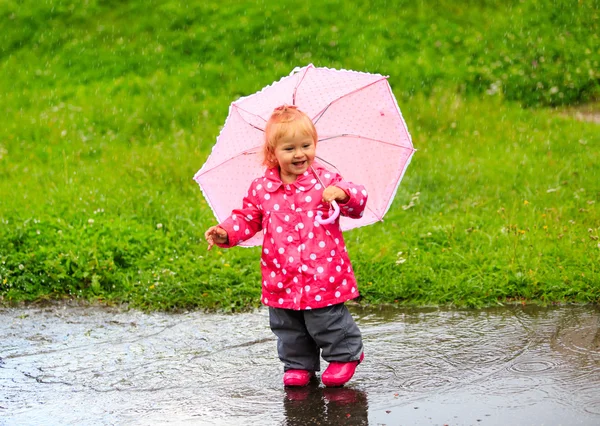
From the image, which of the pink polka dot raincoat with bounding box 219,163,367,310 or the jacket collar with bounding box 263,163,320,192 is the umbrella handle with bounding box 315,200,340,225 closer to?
the pink polka dot raincoat with bounding box 219,163,367,310

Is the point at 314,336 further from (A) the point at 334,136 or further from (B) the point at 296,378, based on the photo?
(A) the point at 334,136

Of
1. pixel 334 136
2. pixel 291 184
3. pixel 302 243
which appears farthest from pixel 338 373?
pixel 334 136

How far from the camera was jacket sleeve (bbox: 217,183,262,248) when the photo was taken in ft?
13.2

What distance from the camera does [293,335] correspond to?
13.5 ft

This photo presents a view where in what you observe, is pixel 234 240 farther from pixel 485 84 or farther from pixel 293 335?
pixel 485 84

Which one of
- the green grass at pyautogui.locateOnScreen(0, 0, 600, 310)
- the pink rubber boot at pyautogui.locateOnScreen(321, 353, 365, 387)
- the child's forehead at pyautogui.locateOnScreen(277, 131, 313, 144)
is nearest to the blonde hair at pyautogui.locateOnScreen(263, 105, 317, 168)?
the child's forehead at pyautogui.locateOnScreen(277, 131, 313, 144)

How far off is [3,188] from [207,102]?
2735mm

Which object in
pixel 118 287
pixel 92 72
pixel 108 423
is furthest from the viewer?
pixel 92 72

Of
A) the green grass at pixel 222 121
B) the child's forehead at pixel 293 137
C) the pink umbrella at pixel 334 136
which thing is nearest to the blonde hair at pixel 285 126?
the child's forehead at pixel 293 137

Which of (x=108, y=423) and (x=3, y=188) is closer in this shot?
(x=108, y=423)

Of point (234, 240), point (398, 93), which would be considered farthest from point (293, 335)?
point (398, 93)

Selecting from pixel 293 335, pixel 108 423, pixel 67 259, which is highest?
pixel 67 259

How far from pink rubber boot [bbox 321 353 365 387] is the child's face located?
91 centimetres

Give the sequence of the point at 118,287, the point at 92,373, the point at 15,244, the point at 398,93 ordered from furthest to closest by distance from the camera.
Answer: the point at 398,93
the point at 15,244
the point at 118,287
the point at 92,373
